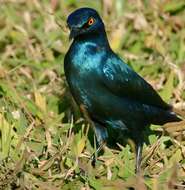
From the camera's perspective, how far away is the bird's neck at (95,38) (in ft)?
17.8

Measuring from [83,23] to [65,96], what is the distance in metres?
1.24

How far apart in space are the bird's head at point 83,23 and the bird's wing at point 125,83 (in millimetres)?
225

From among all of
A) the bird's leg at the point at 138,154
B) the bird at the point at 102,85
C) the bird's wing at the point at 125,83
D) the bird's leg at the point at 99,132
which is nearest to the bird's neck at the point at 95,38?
the bird at the point at 102,85

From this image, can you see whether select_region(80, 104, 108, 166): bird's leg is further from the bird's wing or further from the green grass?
the bird's wing

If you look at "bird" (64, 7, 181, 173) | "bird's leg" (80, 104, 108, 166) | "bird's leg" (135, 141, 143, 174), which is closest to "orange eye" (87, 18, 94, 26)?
"bird" (64, 7, 181, 173)

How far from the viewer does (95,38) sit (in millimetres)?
5492

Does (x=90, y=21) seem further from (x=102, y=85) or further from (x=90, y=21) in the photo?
(x=102, y=85)

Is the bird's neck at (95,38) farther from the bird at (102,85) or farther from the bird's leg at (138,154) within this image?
the bird's leg at (138,154)

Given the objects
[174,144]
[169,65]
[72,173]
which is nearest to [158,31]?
[169,65]

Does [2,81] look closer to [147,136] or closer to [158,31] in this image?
[147,136]

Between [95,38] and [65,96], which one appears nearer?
[95,38]

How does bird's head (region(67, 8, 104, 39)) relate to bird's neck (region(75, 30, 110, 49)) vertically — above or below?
above

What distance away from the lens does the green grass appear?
5176 mm

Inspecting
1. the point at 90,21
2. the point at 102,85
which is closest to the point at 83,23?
the point at 90,21
